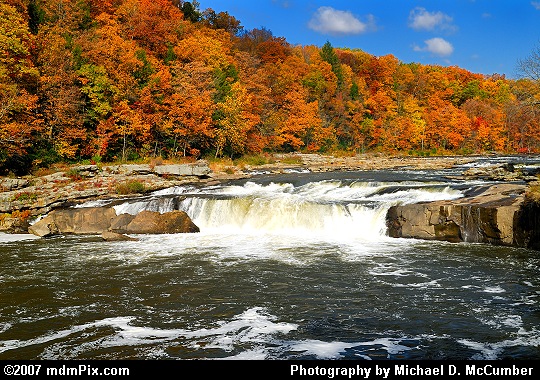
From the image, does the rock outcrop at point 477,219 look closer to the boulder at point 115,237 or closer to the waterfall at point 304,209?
the waterfall at point 304,209

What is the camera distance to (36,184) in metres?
24.6

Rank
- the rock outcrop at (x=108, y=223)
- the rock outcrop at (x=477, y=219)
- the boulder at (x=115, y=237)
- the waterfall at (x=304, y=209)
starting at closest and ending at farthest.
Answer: the rock outcrop at (x=477, y=219) → the boulder at (x=115, y=237) → the waterfall at (x=304, y=209) → the rock outcrop at (x=108, y=223)

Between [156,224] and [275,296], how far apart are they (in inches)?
428

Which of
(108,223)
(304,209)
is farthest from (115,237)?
(304,209)

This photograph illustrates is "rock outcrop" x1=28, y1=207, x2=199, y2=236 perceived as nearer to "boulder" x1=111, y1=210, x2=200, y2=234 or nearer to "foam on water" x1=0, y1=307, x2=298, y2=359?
"boulder" x1=111, y1=210, x2=200, y2=234

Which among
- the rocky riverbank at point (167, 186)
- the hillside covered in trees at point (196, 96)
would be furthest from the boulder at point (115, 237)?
the hillside covered in trees at point (196, 96)

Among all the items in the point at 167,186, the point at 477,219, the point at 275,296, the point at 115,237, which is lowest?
the point at 275,296

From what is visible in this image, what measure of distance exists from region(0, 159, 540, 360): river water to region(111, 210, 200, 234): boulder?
0.81 m

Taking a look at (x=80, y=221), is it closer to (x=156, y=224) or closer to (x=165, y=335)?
(x=156, y=224)

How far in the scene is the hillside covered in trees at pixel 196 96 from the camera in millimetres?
29125

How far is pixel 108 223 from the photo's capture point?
2027 centimetres
